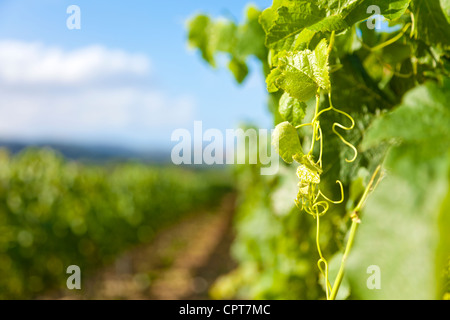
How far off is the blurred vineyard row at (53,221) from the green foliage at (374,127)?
671cm

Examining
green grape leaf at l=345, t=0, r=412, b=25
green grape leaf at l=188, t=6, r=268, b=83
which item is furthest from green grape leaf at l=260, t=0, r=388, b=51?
green grape leaf at l=188, t=6, r=268, b=83

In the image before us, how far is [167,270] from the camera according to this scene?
998 centimetres

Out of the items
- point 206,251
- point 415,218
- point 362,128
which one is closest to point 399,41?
point 362,128

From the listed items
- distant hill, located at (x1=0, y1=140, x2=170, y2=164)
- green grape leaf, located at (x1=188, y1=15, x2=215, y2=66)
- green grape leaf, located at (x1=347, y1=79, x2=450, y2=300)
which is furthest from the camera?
distant hill, located at (x1=0, y1=140, x2=170, y2=164)

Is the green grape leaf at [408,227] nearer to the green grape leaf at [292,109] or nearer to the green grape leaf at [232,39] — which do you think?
the green grape leaf at [292,109]

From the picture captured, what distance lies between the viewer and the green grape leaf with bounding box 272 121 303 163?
2.57 ft

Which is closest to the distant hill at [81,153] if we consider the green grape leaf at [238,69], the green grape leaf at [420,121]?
the green grape leaf at [238,69]

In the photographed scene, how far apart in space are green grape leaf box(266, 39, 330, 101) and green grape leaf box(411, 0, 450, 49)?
9.8 inches

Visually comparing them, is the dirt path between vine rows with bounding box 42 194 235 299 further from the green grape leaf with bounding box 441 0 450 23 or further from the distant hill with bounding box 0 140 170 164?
the distant hill with bounding box 0 140 170 164

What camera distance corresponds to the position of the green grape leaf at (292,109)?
845mm

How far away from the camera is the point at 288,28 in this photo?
802 millimetres

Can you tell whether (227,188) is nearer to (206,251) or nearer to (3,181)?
(206,251)

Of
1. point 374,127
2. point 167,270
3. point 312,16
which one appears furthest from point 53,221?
point 374,127

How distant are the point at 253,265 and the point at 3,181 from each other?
4804 millimetres
